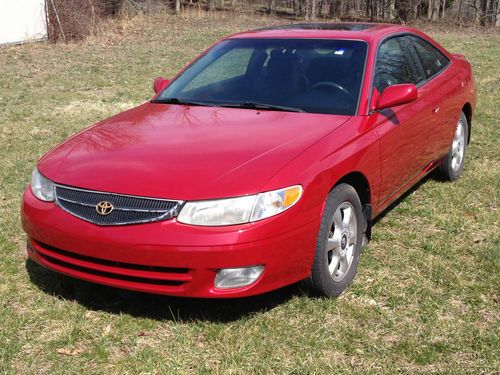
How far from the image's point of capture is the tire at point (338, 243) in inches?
136

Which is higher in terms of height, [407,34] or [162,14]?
[407,34]

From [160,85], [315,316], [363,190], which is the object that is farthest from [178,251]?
[160,85]

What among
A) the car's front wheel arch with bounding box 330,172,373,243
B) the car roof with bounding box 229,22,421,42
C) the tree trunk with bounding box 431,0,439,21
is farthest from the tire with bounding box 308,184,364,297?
the tree trunk with bounding box 431,0,439,21

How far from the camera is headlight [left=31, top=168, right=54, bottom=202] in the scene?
3.54 m

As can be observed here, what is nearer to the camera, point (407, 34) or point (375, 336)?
point (375, 336)

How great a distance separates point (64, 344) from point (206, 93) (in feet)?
6.90

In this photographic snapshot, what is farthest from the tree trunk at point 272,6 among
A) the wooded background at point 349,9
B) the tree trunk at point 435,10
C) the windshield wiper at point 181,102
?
the windshield wiper at point 181,102

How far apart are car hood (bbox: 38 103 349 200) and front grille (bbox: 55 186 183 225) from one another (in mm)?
42

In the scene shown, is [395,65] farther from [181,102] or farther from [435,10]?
[435,10]

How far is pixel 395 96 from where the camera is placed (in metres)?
4.11

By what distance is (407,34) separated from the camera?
5309mm

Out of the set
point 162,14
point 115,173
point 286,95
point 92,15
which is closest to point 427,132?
point 286,95

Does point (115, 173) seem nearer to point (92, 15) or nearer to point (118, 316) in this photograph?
point (118, 316)

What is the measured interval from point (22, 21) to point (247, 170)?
15.7 m
